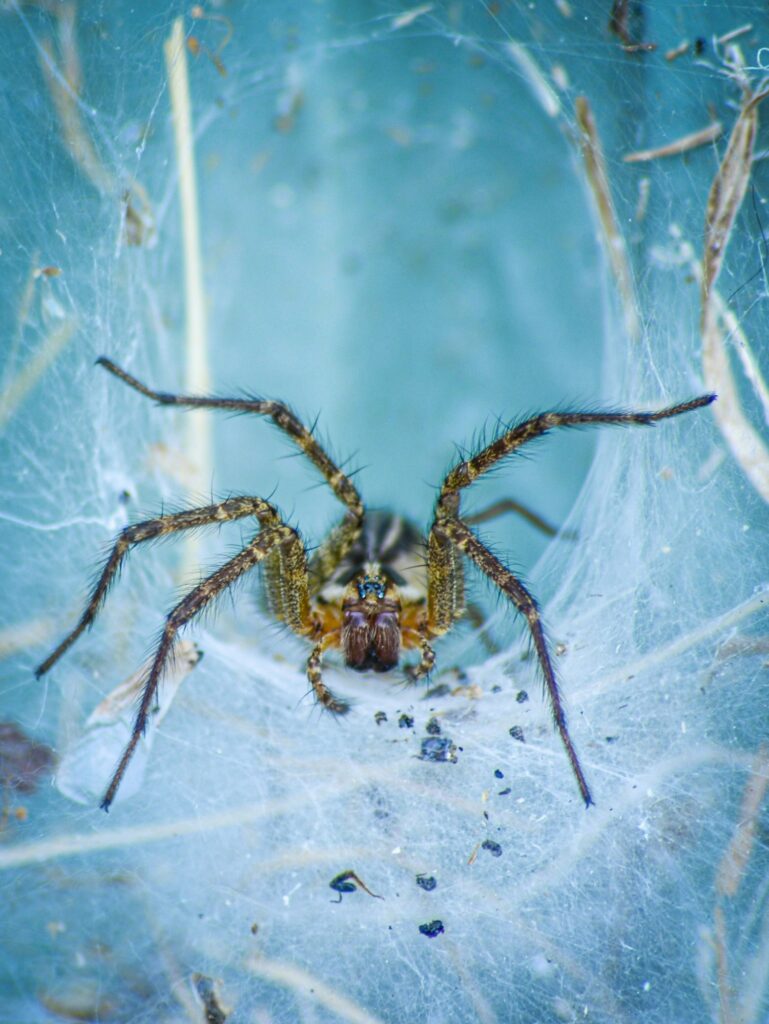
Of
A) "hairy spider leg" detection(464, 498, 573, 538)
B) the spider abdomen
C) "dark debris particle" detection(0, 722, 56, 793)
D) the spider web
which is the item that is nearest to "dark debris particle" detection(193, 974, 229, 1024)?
the spider web

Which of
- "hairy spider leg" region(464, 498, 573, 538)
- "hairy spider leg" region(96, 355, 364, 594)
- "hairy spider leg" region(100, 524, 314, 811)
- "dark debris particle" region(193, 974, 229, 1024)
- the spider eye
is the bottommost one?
"dark debris particle" region(193, 974, 229, 1024)

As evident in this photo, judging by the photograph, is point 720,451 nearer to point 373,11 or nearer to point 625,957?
point 625,957

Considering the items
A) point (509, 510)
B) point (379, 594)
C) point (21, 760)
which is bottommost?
point (21, 760)

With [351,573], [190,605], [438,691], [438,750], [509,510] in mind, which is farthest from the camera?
[509,510]

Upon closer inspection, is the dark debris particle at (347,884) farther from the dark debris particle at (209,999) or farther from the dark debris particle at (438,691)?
the dark debris particle at (438,691)

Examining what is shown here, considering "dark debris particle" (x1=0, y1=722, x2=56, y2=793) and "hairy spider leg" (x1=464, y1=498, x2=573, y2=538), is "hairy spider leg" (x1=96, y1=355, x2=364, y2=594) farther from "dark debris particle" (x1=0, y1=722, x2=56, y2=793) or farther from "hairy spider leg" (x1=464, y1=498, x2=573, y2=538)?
"dark debris particle" (x1=0, y1=722, x2=56, y2=793)

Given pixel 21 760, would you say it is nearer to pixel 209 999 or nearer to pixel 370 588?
pixel 209 999

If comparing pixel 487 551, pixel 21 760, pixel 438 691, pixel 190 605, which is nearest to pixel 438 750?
pixel 438 691
